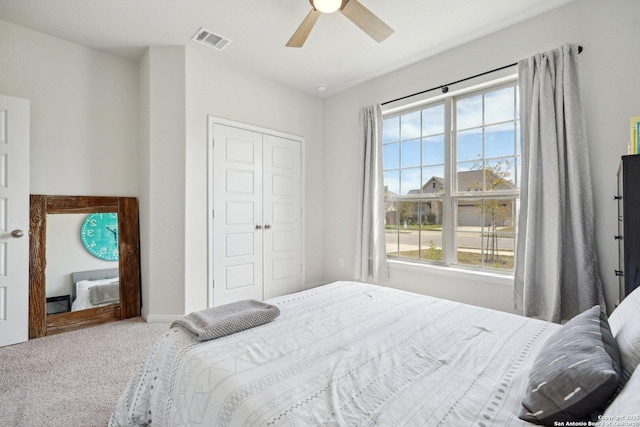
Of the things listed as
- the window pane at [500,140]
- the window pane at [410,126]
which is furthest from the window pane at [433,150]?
the window pane at [500,140]

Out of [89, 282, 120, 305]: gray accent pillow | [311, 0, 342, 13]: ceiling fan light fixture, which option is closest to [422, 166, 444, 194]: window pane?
[311, 0, 342, 13]: ceiling fan light fixture

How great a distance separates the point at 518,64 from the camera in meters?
2.58

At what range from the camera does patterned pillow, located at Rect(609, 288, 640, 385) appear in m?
0.86

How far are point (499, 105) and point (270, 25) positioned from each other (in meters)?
2.23

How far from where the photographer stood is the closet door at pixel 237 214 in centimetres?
332

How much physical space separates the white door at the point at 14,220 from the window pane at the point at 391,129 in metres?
3.48

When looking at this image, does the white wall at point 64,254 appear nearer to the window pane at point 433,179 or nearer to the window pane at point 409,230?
the window pane at point 409,230

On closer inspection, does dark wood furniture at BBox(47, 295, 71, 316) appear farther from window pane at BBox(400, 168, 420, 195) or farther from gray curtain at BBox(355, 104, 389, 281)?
window pane at BBox(400, 168, 420, 195)

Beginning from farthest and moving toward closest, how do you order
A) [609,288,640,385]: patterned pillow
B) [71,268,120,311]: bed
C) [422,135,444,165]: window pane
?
[422,135,444,165]: window pane
[71,268,120,311]: bed
[609,288,640,385]: patterned pillow

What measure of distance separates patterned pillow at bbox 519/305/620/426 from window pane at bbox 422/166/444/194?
2397 mm

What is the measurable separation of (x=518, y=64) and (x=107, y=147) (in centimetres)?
398

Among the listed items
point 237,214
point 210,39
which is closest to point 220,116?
point 210,39

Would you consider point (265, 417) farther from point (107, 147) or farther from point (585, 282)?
point (107, 147)

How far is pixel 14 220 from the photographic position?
255 centimetres
